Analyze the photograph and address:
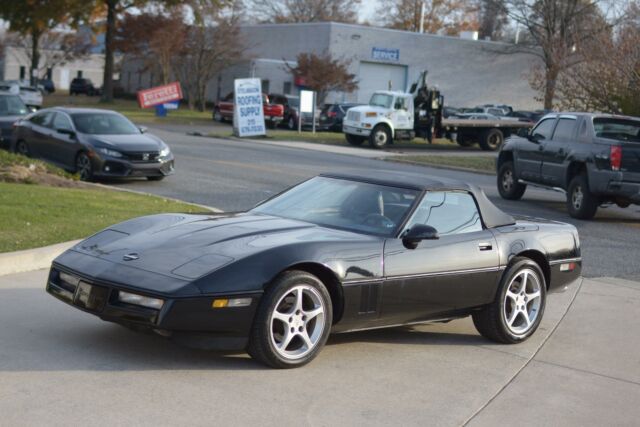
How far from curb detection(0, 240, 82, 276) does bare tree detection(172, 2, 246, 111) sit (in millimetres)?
48144

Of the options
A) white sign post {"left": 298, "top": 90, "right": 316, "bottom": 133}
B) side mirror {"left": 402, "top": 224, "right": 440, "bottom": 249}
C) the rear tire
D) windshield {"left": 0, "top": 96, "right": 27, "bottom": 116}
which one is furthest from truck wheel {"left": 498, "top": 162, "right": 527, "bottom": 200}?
white sign post {"left": 298, "top": 90, "right": 316, "bottom": 133}

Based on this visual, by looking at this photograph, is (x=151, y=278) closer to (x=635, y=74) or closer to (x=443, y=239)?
(x=443, y=239)

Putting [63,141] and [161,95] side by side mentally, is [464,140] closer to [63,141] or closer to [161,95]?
[161,95]

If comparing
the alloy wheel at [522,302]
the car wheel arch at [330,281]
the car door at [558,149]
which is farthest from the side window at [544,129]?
the car wheel arch at [330,281]

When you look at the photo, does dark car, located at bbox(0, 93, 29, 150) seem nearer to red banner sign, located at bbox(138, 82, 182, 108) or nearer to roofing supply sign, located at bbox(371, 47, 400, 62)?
red banner sign, located at bbox(138, 82, 182, 108)

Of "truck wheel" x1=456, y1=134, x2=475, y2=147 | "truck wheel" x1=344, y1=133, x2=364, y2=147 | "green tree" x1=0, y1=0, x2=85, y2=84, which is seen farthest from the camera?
"truck wheel" x1=456, y1=134, x2=475, y2=147

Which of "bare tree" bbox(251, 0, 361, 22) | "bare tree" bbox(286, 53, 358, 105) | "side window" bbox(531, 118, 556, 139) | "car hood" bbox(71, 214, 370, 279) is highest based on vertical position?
"bare tree" bbox(251, 0, 361, 22)

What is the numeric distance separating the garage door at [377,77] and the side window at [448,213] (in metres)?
51.3

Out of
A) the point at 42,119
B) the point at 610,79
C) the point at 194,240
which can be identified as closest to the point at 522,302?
the point at 194,240

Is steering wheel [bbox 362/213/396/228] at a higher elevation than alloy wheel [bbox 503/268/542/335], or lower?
higher

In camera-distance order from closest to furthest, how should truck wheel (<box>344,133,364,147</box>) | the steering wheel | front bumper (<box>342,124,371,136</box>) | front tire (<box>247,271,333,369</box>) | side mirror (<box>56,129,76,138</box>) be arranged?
front tire (<box>247,271,333,369</box>) → the steering wheel → side mirror (<box>56,129,76,138</box>) → front bumper (<box>342,124,371,136</box>) → truck wheel (<box>344,133,364,147</box>)

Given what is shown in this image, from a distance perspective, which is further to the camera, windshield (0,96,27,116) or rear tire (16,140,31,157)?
windshield (0,96,27,116)

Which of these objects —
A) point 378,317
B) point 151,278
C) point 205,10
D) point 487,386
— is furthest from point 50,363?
point 205,10

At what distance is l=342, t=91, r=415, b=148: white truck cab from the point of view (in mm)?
36844
